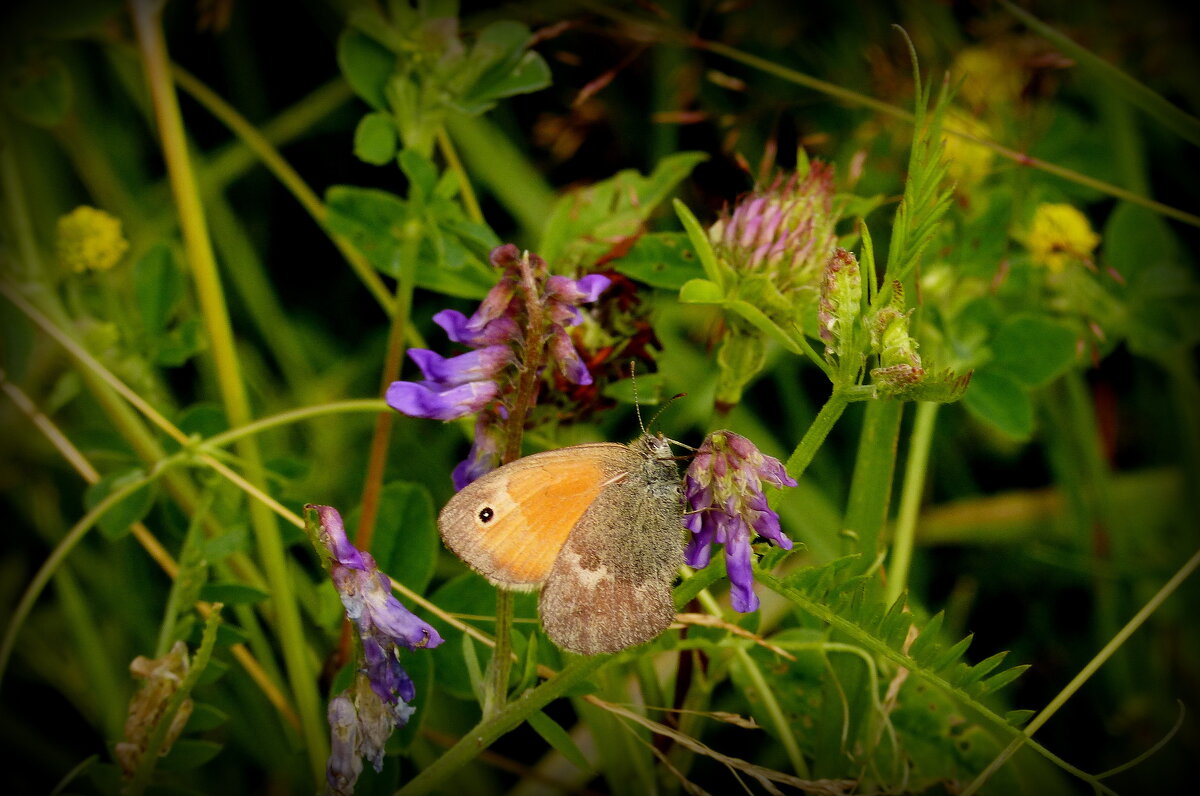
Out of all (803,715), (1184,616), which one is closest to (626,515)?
(803,715)

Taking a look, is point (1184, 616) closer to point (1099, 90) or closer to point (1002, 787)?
point (1002, 787)

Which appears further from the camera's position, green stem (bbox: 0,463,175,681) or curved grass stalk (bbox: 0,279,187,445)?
curved grass stalk (bbox: 0,279,187,445)

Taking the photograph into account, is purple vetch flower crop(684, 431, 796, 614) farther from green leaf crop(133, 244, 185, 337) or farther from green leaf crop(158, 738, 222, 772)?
green leaf crop(133, 244, 185, 337)

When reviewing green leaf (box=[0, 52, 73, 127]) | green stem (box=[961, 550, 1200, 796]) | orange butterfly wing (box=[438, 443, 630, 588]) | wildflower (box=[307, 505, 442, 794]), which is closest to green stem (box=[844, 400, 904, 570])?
green stem (box=[961, 550, 1200, 796])

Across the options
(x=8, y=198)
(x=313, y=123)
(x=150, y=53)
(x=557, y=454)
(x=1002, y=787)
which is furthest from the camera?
(x=313, y=123)

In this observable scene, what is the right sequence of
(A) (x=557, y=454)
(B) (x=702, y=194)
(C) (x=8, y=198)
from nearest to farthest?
(A) (x=557, y=454) → (C) (x=8, y=198) → (B) (x=702, y=194)

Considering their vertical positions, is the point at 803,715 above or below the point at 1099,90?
below

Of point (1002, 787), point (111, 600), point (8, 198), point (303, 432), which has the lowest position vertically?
point (111, 600)
